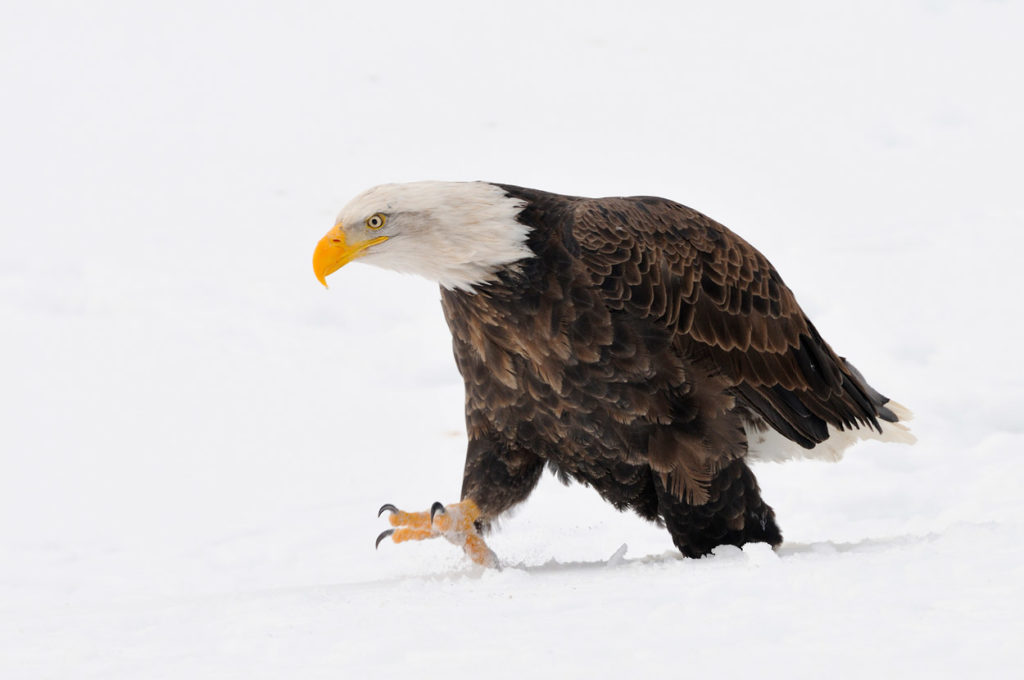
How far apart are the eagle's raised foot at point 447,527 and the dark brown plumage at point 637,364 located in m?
0.09

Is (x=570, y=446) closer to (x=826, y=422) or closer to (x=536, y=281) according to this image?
(x=536, y=281)

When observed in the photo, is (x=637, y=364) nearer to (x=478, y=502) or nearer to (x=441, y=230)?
(x=441, y=230)

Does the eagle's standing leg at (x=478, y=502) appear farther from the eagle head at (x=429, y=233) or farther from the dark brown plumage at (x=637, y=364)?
the eagle head at (x=429, y=233)

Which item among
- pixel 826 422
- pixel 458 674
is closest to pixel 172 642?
pixel 458 674

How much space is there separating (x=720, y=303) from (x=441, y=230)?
3.58ft

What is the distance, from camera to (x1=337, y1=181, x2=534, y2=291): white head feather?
167 inches

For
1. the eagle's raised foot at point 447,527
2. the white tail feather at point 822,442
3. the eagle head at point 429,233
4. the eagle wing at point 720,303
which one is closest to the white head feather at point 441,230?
the eagle head at point 429,233

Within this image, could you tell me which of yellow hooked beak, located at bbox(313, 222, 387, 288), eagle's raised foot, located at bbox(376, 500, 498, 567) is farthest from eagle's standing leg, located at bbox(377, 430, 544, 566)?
yellow hooked beak, located at bbox(313, 222, 387, 288)

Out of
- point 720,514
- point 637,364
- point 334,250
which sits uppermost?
point 334,250

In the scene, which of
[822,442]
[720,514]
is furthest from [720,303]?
[822,442]

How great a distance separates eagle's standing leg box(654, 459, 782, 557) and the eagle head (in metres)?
1.04

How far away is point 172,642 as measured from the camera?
317 cm

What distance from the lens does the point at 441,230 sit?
170 inches

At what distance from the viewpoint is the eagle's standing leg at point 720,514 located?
14.7 feet
